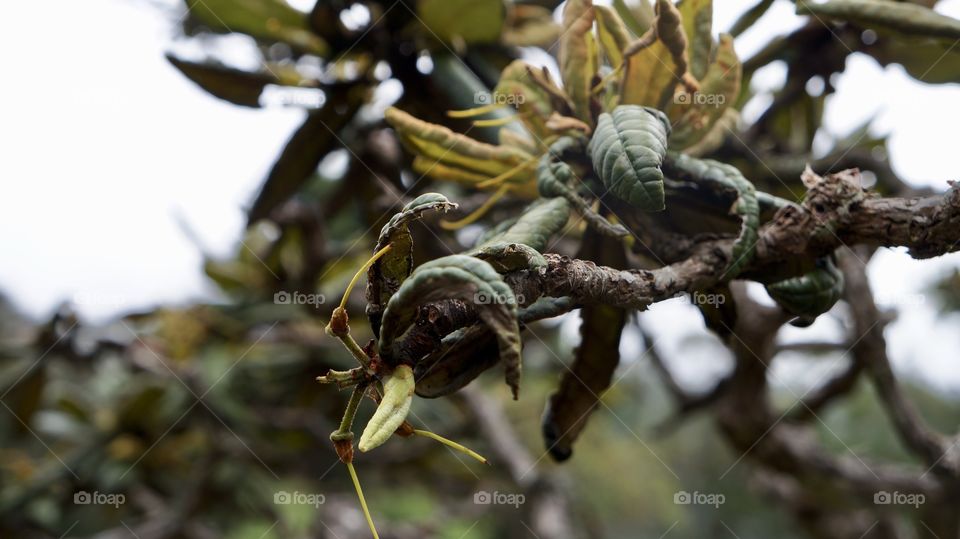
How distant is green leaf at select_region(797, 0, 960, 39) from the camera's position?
0.79 m

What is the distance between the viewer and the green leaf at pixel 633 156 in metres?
0.62

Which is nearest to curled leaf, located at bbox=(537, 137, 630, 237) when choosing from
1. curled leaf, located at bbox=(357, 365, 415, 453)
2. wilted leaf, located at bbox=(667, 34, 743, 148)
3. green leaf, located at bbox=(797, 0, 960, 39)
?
wilted leaf, located at bbox=(667, 34, 743, 148)

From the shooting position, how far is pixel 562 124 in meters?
0.77

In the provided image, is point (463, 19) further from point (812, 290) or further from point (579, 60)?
point (812, 290)

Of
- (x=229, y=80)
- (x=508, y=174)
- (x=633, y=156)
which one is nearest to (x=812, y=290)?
(x=633, y=156)

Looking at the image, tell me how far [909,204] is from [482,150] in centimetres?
44

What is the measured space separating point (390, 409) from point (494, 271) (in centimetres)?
13

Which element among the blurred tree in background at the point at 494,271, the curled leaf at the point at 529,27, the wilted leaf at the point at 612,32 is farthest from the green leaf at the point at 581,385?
the curled leaf at the point at 529,27

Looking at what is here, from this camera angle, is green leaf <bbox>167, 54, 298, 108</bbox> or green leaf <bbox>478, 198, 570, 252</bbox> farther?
green leaf <bbox>167, 54, 298, 108</bbox>

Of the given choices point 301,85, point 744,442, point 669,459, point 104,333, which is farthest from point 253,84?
point 669,459

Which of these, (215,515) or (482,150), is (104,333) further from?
(482,150)

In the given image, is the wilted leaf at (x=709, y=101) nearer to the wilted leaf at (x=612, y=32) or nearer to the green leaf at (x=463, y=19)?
the wilted leaf at (x=612, y=32)

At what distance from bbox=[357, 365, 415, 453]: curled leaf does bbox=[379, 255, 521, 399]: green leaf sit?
0.06 metres

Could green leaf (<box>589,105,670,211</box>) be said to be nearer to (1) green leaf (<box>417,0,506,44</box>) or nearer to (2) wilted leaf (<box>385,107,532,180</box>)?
(2) wilted leaf (<box>385,107,532,180</box>)
